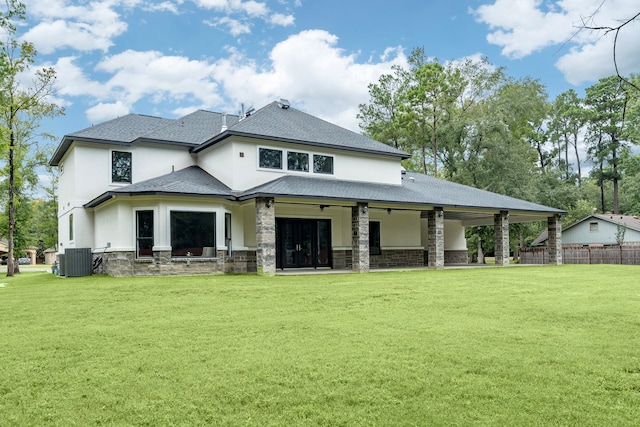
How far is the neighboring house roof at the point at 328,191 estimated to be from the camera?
15.7m

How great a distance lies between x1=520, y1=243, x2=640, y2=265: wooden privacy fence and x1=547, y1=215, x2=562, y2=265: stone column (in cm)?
323

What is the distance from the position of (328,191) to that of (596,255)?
19.2 metres

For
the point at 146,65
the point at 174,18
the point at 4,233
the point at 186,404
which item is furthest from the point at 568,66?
the point at 4,233

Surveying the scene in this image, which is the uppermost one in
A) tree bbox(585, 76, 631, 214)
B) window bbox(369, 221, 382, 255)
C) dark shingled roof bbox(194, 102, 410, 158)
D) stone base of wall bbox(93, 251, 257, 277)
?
tree bbox(585, 76, 631, 214)

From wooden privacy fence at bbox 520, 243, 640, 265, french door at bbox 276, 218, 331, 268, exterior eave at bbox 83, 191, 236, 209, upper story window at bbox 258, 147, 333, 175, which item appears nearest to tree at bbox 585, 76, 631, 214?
wooden privacy fence at bbox 520, 243, 640, 265

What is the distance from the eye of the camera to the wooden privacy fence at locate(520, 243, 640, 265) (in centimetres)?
2600

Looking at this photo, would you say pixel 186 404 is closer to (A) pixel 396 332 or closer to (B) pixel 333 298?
(A) pixel 396 332

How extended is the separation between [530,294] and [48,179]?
130 ft

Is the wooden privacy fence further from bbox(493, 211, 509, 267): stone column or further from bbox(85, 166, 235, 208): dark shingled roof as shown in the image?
bbox(85, 166, 235, 208): dark shingled roof

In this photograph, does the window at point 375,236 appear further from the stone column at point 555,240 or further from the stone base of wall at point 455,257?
the stone column at point 555,240

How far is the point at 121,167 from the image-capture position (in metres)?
19.0

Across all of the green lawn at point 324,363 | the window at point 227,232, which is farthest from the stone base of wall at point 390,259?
the green lawn at point 324,363

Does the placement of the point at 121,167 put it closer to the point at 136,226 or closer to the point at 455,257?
the point at 136,226

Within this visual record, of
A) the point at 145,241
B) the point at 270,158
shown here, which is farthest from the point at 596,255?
the point at 145,241
